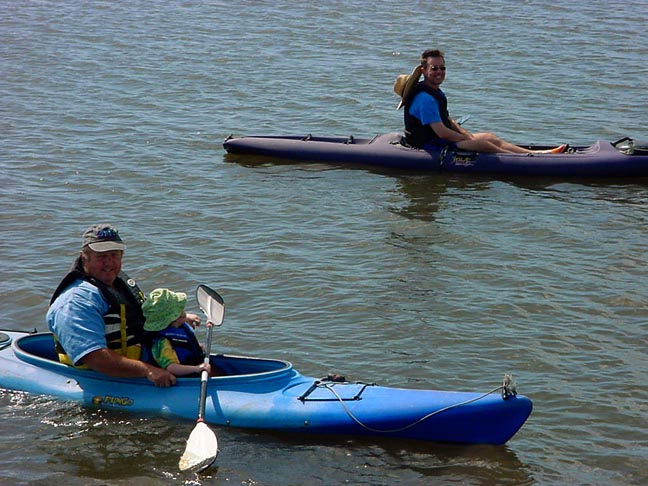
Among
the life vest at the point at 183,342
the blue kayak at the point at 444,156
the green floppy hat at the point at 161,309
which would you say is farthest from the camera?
the blue kayak at the point at 444,156

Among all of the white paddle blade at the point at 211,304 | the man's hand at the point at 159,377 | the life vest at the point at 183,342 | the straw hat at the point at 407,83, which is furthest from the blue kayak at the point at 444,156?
the man's hand at the point at 159,377

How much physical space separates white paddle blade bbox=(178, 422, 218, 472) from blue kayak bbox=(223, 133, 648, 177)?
5147 millimetres

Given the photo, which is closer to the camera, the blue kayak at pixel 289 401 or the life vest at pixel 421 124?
the blue kayak at pixel 289 401

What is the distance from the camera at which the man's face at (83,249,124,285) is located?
17.2 feet

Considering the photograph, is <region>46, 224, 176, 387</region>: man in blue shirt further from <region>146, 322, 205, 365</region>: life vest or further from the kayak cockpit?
the kayak cockpit

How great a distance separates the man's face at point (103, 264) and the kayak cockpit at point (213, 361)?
0.55 meters

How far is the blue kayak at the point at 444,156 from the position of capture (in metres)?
9.40

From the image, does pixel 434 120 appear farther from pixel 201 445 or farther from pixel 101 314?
pixel 201 445

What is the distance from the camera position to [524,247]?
7984 millimetres

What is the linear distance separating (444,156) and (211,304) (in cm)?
435

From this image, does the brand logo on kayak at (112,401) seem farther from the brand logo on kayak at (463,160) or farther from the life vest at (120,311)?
the brand logo on kayak at (463,160)

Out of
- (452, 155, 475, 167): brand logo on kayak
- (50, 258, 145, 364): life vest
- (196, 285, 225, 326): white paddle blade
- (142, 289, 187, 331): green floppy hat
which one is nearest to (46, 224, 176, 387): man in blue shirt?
(50, 258, 145, 364): life vest

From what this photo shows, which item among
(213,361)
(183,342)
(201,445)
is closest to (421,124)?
(213,361)

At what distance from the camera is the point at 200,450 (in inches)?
194
